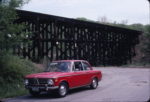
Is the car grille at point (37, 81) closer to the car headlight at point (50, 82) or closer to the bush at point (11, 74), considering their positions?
the car headlight at point (50, 82)

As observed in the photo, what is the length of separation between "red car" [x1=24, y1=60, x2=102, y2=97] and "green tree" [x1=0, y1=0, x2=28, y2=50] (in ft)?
11.2

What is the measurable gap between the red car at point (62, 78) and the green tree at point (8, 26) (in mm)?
3416

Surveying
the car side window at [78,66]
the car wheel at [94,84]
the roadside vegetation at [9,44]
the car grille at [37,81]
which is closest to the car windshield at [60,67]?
the car side window at [78,66]

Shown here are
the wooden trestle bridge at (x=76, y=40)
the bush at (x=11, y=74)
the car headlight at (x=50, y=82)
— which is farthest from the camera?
the wooden trestle bridge at (x=76, y=40)

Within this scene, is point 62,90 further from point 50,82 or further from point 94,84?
point 94,84

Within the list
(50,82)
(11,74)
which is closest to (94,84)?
(50,82)

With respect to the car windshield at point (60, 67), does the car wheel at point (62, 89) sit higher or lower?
lower

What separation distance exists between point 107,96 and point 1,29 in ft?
23.3

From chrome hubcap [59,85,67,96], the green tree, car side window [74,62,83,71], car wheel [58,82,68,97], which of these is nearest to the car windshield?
car side window [74,62,83,71]

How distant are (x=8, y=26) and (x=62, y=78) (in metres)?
5.30

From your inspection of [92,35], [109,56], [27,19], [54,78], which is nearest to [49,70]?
[54,78]

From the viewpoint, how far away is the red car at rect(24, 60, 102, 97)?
12.1 m

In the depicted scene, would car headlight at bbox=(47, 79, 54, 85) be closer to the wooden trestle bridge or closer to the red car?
the red car

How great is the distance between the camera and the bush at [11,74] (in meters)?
14.5
